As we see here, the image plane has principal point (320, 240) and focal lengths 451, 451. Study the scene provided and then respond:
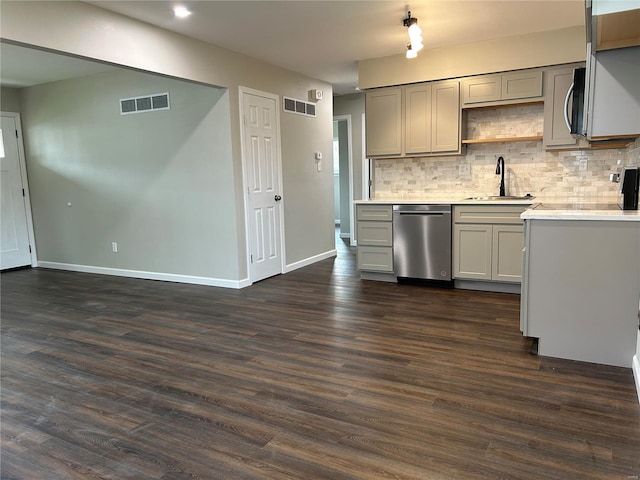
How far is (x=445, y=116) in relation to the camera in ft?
15.2

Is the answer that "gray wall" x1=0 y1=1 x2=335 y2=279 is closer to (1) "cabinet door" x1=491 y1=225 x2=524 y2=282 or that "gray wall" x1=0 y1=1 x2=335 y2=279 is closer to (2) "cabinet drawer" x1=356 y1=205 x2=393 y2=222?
(2) "cabinet drawer" x1=356 y1=205 x2=393 y2=222

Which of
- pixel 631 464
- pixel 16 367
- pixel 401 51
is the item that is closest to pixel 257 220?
pixel 401 51

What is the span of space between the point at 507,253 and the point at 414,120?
1.70m

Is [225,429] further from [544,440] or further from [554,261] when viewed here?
[554,261]

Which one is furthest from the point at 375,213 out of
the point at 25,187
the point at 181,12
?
the point at 25,187

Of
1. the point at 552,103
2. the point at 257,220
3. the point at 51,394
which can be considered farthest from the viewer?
the point at 257,220

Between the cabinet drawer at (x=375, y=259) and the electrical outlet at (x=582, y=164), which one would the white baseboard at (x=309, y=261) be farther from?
the electrical outlet at (x=582, y=164)

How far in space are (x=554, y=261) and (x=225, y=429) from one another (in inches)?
83.0

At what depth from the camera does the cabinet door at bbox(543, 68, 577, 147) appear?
4.10m

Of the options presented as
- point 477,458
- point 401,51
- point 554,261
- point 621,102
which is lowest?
point 477,458

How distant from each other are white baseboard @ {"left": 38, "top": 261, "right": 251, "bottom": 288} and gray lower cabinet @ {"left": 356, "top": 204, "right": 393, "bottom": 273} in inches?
51.1

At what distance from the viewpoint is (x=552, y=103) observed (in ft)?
13.6

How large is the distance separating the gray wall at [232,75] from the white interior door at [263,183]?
0.12m

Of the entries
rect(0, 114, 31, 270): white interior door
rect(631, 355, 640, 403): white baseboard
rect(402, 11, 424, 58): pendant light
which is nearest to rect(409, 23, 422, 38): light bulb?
rect(402, 11, 424, 58): pendant light
